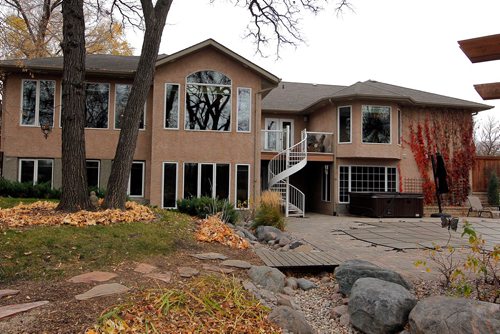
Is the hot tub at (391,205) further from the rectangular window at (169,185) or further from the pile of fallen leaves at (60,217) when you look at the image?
the pile of fallen leaves at (60,217)

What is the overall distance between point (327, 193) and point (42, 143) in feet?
38.8

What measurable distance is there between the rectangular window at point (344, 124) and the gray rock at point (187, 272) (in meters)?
12.4

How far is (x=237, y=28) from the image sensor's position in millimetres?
12711

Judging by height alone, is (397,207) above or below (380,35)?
below

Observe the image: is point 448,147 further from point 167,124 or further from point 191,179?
point 167,124

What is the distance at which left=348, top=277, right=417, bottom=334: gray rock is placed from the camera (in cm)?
363

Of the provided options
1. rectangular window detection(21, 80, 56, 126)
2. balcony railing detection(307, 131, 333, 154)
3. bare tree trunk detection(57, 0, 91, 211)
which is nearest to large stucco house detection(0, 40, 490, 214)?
rectangular window detection(21, 80, 56, 126)

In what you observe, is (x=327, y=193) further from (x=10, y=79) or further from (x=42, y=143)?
(x=10, y=79)

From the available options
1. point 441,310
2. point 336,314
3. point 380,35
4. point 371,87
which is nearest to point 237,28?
point 380,35

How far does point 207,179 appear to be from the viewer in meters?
13.1

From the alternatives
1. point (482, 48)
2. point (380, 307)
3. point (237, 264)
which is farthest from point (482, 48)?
point (237, 264)

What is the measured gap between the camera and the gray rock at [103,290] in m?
3.43

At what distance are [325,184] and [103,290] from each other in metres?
14.4

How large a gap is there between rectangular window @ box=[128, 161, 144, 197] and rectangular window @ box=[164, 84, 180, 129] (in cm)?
183
